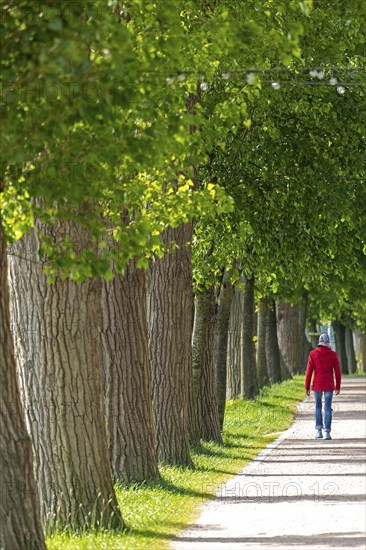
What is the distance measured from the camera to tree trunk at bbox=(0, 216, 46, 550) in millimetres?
10797

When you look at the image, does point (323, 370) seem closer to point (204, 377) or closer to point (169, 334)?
point (204, 377)

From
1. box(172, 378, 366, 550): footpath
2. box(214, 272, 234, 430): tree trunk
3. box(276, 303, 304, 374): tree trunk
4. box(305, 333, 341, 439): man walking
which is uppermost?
box(276, 303, 304, 374): tree trunk

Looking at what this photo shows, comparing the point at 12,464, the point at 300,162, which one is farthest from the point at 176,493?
the point at 300,162

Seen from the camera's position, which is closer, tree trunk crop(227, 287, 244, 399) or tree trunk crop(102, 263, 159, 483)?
tree trunk crop(102, 263, 159, 483)

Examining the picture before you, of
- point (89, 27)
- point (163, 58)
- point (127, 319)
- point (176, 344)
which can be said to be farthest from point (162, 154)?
point (176, 344)

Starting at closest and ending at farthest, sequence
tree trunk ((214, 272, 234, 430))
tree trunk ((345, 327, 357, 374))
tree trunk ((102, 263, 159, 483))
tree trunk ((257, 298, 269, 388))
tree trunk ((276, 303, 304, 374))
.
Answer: tree trunk ((102, 263, 159, 483)) < tree trunk ((214, 272, 234, 430)) < tree trunk ((257, 298, 269, 388)) < tree trunk ((276, 303, 304, 374)) < tree trunk ((345, 327, 357, 374))

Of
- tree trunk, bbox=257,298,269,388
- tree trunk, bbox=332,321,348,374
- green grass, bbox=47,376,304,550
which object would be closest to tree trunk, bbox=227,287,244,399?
tree trunk, bbox=257,298,269,388

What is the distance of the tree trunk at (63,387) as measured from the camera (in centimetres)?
1355

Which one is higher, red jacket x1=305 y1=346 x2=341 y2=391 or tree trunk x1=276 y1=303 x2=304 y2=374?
tree trunk x1=276 y1=303 x2=304 y2=374

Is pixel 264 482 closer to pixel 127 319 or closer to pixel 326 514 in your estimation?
pixel 127 319

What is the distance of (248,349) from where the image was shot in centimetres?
3756

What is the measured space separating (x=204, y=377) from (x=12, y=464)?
530 inches

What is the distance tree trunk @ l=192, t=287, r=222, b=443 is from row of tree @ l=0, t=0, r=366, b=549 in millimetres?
37

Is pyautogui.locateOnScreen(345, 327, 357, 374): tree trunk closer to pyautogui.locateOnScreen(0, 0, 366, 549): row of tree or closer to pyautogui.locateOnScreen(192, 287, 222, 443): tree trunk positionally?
pyautogui.locateOnScreen(0, 0, 366, 549): row of tree
